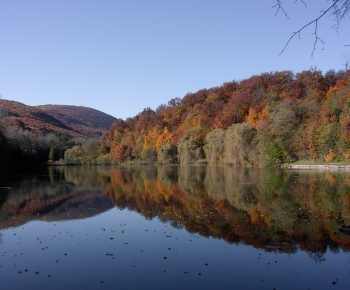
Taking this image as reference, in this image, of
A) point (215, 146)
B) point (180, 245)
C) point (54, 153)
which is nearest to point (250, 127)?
point (215, 146)

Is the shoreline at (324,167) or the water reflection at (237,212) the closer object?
the water reflection at (237,212)

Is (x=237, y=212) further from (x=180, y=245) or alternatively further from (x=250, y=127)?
(x=250, y=127)

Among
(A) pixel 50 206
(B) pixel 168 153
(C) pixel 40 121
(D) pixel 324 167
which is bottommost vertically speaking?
(A) pixel 50 206

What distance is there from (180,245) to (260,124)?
46114 mm

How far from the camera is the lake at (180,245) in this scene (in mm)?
6344

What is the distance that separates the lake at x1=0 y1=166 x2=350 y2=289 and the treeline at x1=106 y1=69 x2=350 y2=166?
1238 inches

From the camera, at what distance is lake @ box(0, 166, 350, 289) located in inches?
250

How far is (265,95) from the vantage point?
59.7m

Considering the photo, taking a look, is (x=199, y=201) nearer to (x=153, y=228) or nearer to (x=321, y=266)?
(x=153, y=228)

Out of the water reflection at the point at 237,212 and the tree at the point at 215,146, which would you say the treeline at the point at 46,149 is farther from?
the water reflection at the point at 237,212

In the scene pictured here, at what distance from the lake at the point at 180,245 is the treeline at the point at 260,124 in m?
31.5

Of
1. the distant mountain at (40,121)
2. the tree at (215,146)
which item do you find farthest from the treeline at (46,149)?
the tree at (215,146)

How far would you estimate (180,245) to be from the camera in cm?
864

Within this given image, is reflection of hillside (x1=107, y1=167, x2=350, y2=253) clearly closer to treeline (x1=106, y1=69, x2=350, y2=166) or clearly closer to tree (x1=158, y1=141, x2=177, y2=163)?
treeline (x1=106, y1=69, x2=350, y2=166)
